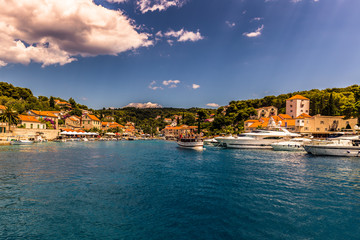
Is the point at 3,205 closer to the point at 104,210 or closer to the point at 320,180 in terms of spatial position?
the point at 104,210

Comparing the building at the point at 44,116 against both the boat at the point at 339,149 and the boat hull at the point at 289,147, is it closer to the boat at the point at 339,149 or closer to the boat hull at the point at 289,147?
the boat hull at the point at 289,147

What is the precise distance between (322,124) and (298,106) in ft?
65.7

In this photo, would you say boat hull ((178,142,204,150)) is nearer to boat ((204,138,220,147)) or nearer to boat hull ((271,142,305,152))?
boat ((204,138,220,147))

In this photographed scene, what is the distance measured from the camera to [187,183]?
61.1 ft

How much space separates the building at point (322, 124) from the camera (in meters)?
74.6

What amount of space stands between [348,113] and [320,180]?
236 ft

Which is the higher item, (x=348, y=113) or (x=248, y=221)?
(x=348, y=113)

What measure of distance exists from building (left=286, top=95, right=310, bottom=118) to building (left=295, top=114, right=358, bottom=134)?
55.6 feet

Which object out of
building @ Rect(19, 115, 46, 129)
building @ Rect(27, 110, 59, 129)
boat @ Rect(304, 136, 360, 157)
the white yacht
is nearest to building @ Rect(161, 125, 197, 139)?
building @ Rect(27, 110, 59, 129)

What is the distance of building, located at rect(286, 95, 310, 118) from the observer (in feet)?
311

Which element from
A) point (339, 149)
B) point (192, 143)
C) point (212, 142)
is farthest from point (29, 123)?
point (339, 149)

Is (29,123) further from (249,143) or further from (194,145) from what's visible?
(249,143)

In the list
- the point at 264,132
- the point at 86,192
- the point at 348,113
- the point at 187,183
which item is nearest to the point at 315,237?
the point at 187,183

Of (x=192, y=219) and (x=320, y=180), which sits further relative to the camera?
(x=320, y=180)
